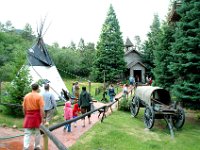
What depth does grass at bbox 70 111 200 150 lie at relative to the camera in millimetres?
9531

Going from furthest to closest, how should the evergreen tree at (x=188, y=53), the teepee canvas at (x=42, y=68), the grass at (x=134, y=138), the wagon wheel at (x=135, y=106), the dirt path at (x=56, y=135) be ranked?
the teepee canvas at (x=42, y=68), the wagon wheel at (x=135, y=106), the evergreen tree at (x=188, y=53), the grass at (x=134, y=138), the dirt path at (x=56, y=135)

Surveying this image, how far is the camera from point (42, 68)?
20.8 m

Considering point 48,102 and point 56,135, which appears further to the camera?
point 48,102

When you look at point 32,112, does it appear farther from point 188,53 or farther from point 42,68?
point 42,68

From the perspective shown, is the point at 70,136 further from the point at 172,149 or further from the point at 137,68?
the point at 137,68

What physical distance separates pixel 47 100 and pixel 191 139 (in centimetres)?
648

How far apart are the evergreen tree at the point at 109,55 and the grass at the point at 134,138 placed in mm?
27529

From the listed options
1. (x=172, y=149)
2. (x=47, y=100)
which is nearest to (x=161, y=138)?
(x=172, y=149)

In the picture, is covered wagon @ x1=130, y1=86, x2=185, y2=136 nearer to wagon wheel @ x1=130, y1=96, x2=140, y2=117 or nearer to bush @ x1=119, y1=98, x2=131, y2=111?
wagon wheel @ x1=130, y1=96, x2=140, y2=117

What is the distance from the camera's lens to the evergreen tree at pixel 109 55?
4178 centimetres

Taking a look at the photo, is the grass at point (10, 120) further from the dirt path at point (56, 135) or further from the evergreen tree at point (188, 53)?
the evergreen tree at point (188, 53)

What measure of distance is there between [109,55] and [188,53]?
90.5 feet

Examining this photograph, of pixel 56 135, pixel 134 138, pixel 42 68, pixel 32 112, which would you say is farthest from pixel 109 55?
pixel 32 112

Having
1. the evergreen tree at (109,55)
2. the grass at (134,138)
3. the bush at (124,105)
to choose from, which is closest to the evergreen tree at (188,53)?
the grass at (134,138)
